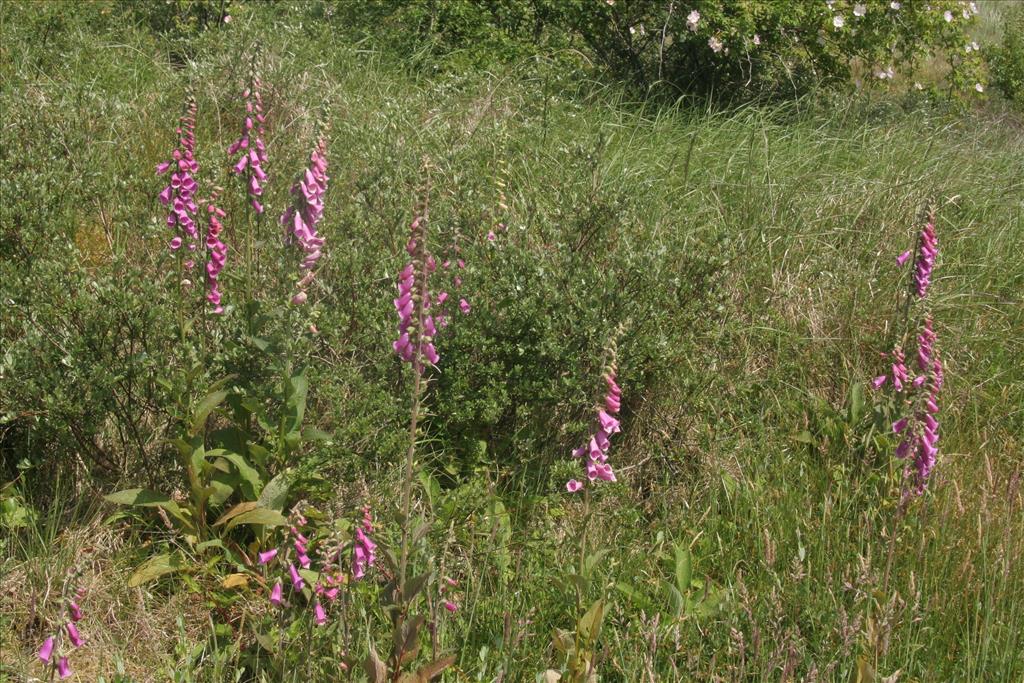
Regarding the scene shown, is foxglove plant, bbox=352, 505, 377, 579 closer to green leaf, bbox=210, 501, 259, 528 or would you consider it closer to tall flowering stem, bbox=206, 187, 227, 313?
green leaf, bbox=210, 501, 259, 528

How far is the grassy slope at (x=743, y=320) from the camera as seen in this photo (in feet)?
8.99

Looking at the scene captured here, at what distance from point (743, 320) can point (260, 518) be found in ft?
7.13

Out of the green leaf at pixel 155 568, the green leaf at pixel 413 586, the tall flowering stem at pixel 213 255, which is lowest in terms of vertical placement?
the green leaf at pixel 155 568

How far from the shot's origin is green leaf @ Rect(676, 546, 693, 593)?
286 cm

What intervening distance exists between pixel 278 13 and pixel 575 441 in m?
5.15

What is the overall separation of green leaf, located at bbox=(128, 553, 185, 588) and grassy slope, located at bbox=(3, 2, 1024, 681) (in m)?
0.05

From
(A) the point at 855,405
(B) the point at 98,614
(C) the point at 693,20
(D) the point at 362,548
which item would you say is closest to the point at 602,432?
(D) the point at 362,548

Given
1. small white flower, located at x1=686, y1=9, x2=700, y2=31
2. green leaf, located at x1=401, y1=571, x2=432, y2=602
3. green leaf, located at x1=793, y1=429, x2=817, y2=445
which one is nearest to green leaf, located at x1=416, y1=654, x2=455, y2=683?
green leaf, located at x1=401, y1=571, x2=432, y2=602

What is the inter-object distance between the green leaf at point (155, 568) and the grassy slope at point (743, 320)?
48 millimetres

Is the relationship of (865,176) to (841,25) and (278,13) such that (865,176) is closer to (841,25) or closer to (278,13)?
(841,25)

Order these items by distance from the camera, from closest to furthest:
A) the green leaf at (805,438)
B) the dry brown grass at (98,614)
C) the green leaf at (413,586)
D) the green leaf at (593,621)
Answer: the green leaf at (413,586), the green leaf at (593,621), the dry brown grass at (98,614), the green leaf at (805,438)

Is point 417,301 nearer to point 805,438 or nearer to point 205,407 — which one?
point 205,407

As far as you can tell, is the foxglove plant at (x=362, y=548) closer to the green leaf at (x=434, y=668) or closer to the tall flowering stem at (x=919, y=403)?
the green leaf at (x=434, y=668)

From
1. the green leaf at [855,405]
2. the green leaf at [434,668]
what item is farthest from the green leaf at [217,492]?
the green leaf at [855,405]
